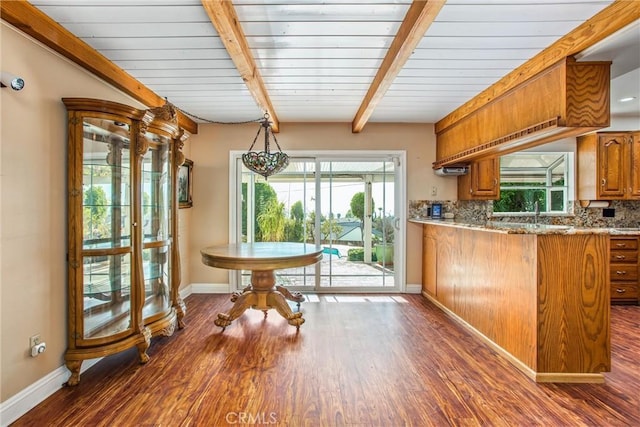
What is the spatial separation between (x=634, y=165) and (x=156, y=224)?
543cm

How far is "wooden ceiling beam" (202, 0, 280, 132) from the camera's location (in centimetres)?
170

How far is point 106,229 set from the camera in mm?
2266

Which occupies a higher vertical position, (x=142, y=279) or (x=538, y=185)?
(x=538, y=185)

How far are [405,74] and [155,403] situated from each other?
9.82 feet

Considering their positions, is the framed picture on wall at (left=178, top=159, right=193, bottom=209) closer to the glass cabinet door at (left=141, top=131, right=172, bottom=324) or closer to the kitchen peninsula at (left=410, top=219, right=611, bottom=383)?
the glass cabinet door at (left=141, top=131, right=172, bottom=324)

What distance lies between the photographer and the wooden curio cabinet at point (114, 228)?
2.07 metres

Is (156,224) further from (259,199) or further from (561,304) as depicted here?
(561,304)

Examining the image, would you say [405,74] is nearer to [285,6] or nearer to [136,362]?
[285,6]

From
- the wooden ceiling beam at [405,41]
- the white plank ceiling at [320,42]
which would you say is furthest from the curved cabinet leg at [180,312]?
the wooden ceiling beam at [405,41]

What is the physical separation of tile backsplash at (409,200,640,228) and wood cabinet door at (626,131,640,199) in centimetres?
31

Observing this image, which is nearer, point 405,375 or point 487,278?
point 405,375

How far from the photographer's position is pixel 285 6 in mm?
1827

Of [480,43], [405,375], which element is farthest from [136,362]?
[480,43]

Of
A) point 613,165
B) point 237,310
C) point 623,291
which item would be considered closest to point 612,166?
point 613,165
